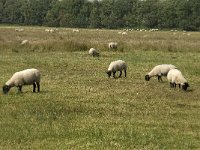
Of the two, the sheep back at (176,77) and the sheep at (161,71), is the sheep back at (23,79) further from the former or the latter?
the sheep at (161,71)

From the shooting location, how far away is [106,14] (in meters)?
144

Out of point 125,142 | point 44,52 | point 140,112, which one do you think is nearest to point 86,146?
point 125,142

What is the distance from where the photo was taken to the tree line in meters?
132

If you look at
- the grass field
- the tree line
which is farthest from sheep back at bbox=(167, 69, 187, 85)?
the tree line

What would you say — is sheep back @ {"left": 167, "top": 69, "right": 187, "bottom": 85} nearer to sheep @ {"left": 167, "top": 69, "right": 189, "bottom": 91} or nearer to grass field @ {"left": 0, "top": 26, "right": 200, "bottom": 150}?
sheep @ {"left": 167, "top": 69, "right": 189, "bottom": 91}

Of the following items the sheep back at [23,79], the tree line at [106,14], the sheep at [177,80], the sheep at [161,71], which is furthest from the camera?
the tree line at [106,14]

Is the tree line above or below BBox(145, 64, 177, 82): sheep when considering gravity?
above

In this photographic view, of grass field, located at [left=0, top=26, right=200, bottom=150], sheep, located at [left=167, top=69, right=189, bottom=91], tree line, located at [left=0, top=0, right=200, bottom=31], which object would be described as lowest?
grass field, located at [left=0, top=26, right=200, bottom=150]

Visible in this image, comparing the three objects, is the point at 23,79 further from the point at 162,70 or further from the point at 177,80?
the point at 162,70

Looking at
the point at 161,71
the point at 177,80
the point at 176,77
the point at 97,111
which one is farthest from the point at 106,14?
the point at 97,111

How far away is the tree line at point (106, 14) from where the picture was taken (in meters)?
132

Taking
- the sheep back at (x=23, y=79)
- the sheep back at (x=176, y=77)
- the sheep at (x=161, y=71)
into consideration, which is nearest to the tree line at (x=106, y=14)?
the sheep at (x=161, y=71)

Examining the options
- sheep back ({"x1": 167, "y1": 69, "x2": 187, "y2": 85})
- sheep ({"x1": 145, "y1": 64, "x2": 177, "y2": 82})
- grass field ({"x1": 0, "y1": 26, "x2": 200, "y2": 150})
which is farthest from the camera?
sheep ({"x1": 145, "y1": 64, "x2": 177, "y2": 82})

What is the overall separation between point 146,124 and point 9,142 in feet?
16.4
